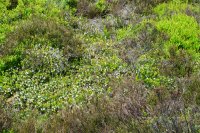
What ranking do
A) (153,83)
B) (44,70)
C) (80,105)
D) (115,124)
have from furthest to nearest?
(44,70)
(153,83)
(80,105)
(115,124)

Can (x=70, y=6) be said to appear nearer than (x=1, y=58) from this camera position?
No

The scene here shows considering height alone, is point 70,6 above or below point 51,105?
above

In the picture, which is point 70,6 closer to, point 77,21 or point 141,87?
point 77,21

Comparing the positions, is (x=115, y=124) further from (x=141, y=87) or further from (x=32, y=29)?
(x=32, y=29)

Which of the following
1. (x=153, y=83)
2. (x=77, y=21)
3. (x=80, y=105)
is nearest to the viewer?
(x=80, y=105)

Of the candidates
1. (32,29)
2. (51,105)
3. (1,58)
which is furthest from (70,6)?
(51,105)

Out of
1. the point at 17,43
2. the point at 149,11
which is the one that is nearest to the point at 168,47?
the point at 149,11

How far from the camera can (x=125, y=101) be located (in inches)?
238

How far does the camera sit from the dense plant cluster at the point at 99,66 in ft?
19.0

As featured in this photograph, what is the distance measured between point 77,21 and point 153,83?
150 inches

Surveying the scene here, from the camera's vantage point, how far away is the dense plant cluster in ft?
19.0

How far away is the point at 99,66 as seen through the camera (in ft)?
25.9

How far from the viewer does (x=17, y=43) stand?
835 centimetres

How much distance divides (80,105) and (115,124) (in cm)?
130
